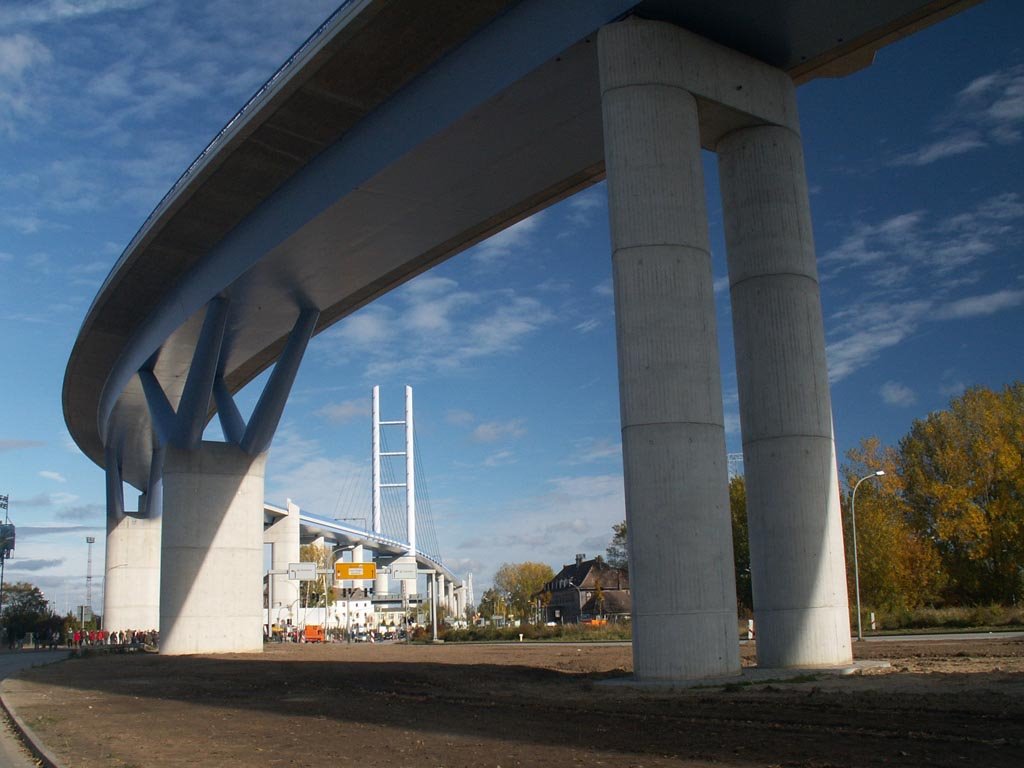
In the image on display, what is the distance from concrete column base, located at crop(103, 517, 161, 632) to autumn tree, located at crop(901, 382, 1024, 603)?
44.9 meters

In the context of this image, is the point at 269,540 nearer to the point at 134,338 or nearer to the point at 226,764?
the point at 134,338

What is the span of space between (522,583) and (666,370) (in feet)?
365

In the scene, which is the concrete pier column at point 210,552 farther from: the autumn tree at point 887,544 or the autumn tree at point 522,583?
the autumn tree at point 522,583

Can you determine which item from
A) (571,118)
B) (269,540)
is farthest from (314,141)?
(269,540)

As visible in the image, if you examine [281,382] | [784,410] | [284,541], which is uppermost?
[281,382]

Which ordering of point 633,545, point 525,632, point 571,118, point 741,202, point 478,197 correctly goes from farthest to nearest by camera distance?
1. point 525,632
2. point 478,197
3. point 571,118
4. point 741,202
5. point 633,545

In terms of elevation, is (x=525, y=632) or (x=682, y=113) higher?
(x=682, y=113)

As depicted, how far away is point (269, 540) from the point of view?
9919cm

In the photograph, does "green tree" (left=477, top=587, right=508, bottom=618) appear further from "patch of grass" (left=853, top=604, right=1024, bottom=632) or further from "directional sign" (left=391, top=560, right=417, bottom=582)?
"patch of grass" (left=853, top=604, right=1024, bottom=632)

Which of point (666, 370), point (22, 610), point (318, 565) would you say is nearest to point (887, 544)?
point (666, 370)

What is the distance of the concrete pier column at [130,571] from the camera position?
6259cm

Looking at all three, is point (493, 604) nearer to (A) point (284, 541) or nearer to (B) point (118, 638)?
(A) point (284, 541)

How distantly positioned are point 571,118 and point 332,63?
17.5 feet

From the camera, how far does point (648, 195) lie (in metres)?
16.7
